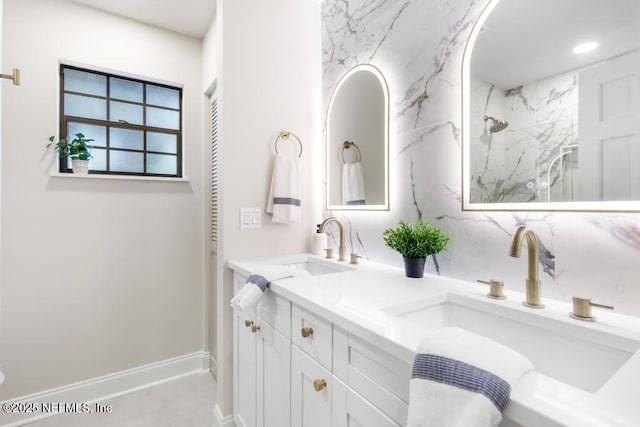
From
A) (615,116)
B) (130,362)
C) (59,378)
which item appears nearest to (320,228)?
(615,116)

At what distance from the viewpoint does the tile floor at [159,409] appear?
1.80 m

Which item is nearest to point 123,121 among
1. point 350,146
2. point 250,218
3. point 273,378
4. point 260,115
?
point 260,115

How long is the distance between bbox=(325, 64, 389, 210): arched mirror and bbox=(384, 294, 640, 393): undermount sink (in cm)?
67

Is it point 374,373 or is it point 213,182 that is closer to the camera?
point 374,373

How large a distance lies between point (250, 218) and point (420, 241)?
974 mm

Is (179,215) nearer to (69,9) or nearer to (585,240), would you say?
(69,9)

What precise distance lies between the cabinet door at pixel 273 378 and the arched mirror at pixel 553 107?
3.06 feet

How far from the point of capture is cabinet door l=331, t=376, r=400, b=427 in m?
0.72

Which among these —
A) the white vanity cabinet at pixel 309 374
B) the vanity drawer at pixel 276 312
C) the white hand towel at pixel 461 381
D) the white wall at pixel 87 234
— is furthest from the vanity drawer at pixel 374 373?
the white wall at pixel 87 234

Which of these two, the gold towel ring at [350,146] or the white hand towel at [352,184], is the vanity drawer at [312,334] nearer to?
the white hand towel at [352,184]

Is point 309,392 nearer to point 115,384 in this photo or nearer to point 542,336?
point 542,336

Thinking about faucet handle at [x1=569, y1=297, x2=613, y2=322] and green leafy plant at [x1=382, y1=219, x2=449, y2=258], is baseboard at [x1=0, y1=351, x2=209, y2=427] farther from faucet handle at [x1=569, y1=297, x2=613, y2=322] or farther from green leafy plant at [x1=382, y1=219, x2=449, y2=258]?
faucet handle at [x1=569, y1=297, x2=613, y2=322]

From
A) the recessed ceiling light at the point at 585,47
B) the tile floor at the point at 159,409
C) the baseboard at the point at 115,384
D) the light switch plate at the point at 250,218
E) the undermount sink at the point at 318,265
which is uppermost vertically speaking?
the recessed ceiling light at the point at 585,47

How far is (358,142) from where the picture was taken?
5.78 ft
